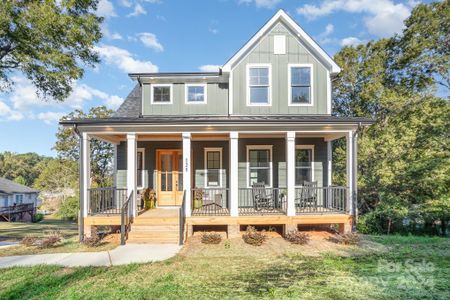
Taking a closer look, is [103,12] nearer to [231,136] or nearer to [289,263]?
[231,136]

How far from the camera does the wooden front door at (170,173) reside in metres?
12.5

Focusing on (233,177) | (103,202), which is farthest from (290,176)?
(103,202)

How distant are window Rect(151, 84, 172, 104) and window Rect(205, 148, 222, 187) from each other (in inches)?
114

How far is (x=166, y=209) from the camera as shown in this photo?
38.6 ft

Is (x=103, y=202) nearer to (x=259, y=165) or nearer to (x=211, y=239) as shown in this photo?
(x=211, y=239)

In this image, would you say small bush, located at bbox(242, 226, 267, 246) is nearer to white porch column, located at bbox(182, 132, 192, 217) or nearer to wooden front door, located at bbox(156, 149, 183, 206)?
white porch column, located at bbox(182, 132, 192, 217)

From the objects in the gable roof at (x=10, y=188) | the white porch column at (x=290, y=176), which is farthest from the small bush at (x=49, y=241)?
the gable roof at (x=10, y=188)

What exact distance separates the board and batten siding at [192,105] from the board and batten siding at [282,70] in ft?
2.44

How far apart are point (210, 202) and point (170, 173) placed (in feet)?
7.96

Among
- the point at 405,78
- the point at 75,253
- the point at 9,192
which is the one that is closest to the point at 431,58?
the point at 405,78

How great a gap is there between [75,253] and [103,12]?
1138cm

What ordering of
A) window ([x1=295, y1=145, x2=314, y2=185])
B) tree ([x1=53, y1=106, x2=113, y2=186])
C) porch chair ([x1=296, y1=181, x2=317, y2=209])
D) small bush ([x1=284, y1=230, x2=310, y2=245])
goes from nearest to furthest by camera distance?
small bush ([x1=284, y1=230, x2=310, y2=245])
porch chair ([x1=296, y1=181, x2=317, y2=209])
window ([x1=295, y1=145, x2=314, y2=185])
tree ([x1=53, y1=106, x2=113, y2=186])

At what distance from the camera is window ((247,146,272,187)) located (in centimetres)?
1223

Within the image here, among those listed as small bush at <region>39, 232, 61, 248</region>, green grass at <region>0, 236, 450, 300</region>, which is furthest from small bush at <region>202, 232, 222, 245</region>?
small bush at <region>39, 232, 61, 248</region>
